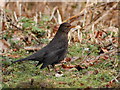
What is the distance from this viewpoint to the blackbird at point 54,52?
6.19 m

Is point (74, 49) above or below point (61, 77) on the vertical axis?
above

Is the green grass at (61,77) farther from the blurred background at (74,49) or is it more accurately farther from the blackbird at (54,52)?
the blackbird at (54,52)

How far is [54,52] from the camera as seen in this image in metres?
6.36

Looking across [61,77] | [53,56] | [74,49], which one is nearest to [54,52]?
[53,56]

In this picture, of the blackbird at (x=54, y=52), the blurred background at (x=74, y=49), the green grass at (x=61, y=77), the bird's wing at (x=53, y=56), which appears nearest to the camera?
the green grass at (x=61, y=77)

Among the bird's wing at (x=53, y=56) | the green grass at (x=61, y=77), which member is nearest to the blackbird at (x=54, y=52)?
the bird's wing at (x=53, y=56)

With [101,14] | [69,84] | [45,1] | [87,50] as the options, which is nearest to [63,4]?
[45,1]

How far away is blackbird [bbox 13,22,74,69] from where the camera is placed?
6.19 meters

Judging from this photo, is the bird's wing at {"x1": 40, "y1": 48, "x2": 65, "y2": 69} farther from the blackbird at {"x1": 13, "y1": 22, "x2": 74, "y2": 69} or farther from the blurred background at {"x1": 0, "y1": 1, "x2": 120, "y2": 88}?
the blurred background at {"x1": 0, "y1": 1, "x2": 120, "y2": 88}

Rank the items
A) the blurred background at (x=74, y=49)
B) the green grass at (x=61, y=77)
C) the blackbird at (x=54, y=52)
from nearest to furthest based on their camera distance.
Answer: the green grass at (x=61, y=77) → the blurred background at (x=74, y=49) → the blackbird at (x=54, y=52)

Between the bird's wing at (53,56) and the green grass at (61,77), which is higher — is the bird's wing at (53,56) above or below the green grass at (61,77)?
above

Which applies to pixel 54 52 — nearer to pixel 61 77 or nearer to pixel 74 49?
pixel 61 77

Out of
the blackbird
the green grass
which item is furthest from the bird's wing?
the green grass

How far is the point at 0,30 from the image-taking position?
8.83m
